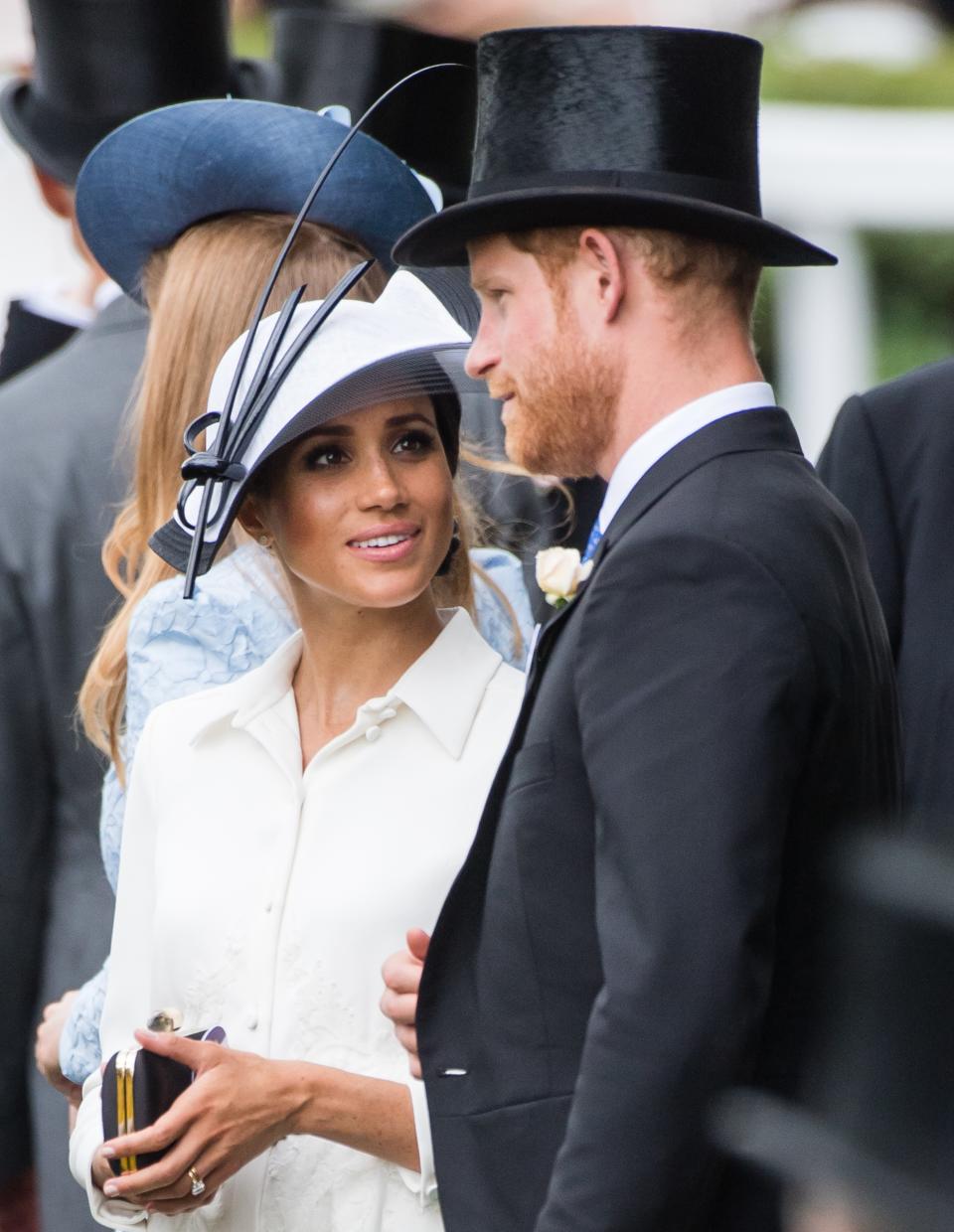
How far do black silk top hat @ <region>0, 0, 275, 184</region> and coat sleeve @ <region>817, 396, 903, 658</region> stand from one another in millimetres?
1594

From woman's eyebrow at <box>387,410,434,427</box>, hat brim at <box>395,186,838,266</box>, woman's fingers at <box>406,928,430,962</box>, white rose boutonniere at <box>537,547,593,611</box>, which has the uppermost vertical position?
hat brim at <box>395,186,838,266</box>

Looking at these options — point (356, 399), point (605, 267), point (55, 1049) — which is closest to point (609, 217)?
point (605, 267)

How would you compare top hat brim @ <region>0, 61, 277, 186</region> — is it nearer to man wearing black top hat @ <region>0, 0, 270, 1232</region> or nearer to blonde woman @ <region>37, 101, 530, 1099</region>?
man wearing black top hat @ <region>0, 0, 270, 1232</region>

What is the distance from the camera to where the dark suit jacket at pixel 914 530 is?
297cm

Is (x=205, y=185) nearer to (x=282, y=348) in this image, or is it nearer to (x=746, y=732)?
(x=282, y=348)

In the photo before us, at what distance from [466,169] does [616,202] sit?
205cm

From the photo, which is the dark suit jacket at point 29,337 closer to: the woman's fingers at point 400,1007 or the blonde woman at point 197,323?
the blonde woman at point 197,323

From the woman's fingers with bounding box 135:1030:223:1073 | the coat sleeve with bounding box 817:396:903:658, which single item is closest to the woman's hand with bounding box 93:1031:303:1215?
the woman's fingers with bounding box 135:1030:223:1073

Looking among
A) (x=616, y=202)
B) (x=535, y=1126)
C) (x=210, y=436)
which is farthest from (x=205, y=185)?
(x=535, y=1126)

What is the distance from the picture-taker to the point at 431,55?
168 inches

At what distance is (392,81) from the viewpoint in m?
4.22

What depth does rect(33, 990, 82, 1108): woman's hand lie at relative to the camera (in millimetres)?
2932

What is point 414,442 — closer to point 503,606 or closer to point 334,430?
point 334,430

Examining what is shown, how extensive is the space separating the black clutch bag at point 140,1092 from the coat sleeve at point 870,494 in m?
1.33
